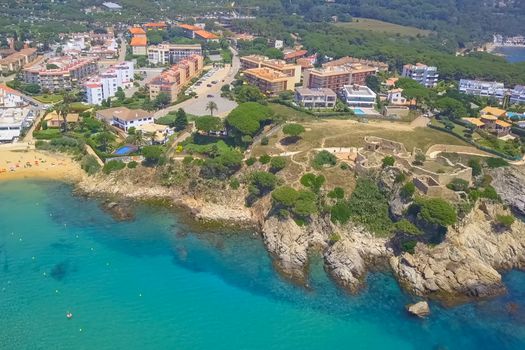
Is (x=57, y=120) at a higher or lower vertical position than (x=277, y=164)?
lower

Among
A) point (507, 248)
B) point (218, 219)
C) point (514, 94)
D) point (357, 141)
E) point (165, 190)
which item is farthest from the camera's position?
point (514, 94)

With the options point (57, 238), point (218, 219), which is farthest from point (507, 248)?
point (57, 238)

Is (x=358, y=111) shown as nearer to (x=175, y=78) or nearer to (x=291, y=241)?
(x=175, y=78)

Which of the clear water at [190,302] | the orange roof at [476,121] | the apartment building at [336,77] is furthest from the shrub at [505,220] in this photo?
the apartment building at [336,77]

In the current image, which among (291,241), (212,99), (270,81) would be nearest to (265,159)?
(291,241)

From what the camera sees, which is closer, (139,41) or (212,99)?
(212,99)

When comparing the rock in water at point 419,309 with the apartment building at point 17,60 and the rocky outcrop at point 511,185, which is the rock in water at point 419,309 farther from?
the apartment building at point 17,60

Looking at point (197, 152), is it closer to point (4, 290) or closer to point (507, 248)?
point (4, 290)
